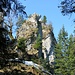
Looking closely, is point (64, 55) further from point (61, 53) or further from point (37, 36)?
point (37, 36)

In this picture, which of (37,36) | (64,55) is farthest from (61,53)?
(37,36)

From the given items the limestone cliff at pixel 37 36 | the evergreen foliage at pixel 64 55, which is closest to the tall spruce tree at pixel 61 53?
the evergreen foliage at pixel 64 55

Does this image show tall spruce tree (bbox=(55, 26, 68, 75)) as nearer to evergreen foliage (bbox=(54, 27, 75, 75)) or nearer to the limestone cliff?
evergreen foliage (bbox=(54, 27, 75, 75))

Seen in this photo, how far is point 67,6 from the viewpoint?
9.73 m

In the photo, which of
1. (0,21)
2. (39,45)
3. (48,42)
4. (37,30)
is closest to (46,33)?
(48,42)

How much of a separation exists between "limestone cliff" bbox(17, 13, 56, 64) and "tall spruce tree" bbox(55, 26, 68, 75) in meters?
2.63

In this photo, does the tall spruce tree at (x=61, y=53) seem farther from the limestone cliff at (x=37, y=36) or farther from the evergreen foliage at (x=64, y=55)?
the limestone cliff at (x=37, y=36)

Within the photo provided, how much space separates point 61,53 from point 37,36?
22.4 ft

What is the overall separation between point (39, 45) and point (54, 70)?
21.9 feet

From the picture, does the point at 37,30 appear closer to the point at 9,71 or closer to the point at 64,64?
the point at 64,64

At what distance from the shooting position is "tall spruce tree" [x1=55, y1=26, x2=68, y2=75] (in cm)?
5978

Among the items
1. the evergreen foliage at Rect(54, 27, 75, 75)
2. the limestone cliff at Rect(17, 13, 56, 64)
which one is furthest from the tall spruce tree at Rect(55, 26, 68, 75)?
the limestone cliff at Rect(17, 13, 56, 64)

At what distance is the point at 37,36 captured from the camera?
6362 centimetres

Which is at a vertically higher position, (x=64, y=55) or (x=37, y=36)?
(x=37, y=36)
